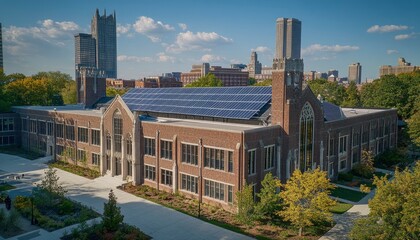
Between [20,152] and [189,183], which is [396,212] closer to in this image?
[189,183]

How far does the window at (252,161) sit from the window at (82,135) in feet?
92.5

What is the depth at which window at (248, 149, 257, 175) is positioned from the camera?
33.6 metres

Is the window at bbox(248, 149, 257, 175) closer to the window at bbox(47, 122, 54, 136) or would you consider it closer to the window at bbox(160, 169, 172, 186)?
the window at bbox(160, 169, 172, 186)

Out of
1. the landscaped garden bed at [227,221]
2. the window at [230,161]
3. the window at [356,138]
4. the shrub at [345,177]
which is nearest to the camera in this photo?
the landscaped garden bed at [227,221]

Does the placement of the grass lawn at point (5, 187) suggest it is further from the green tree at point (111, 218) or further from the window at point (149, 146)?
the green tree at point (111, 218)

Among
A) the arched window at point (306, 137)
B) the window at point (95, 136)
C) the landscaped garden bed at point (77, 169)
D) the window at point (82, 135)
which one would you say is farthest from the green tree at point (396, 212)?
the window at point (82, 135)

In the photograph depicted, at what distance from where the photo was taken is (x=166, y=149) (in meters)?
40.2

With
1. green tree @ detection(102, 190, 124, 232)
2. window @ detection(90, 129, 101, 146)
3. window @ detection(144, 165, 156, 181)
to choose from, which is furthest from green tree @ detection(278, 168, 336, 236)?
window @ detection(90, 129, 101, 146)

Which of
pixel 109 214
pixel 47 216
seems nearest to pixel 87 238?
pixel 109 214

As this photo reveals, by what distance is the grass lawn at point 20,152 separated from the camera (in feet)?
192

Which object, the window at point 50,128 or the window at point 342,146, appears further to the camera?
the window at point 50,128

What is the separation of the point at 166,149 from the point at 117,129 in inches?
376

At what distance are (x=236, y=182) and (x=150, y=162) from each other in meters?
13.1

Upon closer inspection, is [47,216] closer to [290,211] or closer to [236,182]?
[236,182]
